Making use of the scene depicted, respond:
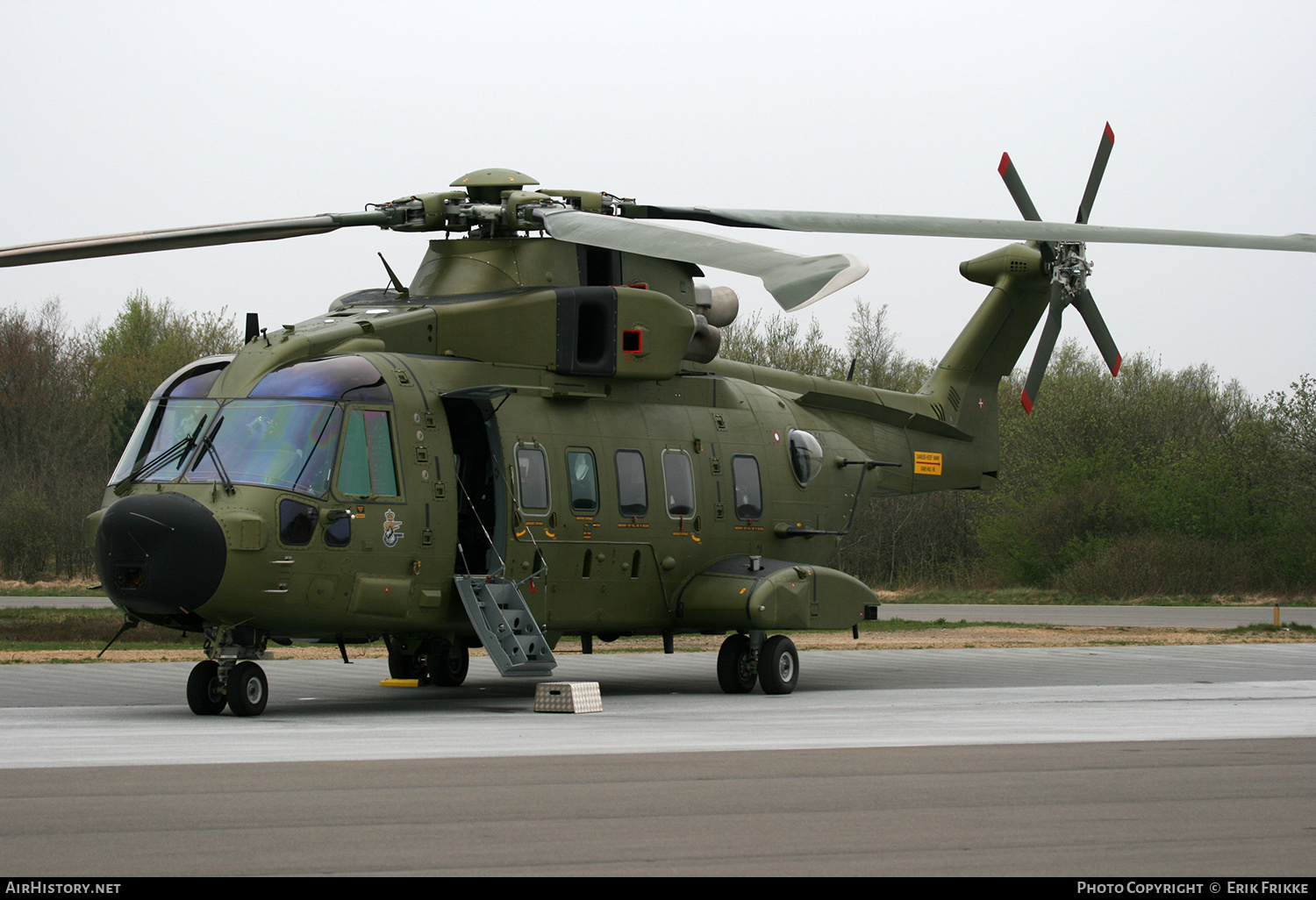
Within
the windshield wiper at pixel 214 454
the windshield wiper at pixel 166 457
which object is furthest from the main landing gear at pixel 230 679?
the windshield wiper at pixel 166 457

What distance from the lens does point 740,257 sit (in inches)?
429

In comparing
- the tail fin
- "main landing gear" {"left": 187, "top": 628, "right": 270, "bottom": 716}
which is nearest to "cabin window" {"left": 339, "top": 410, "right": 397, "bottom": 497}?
"main landing gear" {"left": 187, "top": 628, "right": 270, "bottom": 716}

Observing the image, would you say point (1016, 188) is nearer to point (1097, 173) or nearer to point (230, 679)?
point (1097, 173)

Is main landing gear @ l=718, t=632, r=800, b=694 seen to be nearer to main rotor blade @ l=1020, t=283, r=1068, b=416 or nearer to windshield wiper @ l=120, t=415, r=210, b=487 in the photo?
main rotor blade @ l=1020, t=283, r=1068, b=416

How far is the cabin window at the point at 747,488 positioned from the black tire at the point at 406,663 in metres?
4.16

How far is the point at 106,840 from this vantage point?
711 cm

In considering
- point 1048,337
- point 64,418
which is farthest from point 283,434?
point 64,418

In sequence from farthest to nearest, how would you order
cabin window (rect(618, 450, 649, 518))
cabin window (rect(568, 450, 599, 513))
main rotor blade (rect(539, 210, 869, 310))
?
cabin window (rect(618, 450, 649, 518)), cabin window (rect(568, 450, 599, 513)), main rotor blade (rect(539, 210, 869, 310))

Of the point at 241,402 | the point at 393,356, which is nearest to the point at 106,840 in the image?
the point at 241,402

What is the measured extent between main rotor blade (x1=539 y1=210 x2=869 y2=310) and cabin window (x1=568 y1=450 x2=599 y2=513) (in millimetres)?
3232

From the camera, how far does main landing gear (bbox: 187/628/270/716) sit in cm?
1346

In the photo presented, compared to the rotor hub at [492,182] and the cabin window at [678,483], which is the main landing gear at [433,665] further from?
the rotor hub at [492,182]

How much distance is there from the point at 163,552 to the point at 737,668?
675 cm

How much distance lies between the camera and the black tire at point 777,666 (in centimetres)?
1677
